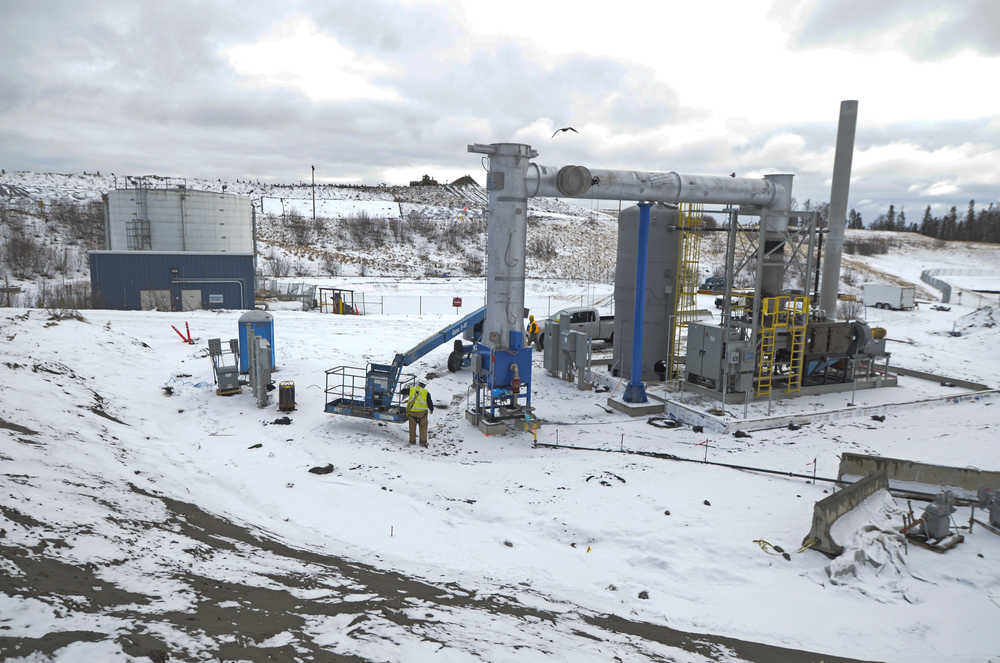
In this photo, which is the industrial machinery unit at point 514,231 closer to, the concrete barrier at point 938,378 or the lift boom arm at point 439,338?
the lift boom arm at point 439,338

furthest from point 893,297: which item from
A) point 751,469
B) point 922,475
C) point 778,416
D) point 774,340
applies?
point 751,469

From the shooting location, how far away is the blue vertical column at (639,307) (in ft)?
53.7

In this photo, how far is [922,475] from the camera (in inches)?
424

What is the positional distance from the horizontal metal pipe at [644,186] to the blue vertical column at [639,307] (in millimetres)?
659

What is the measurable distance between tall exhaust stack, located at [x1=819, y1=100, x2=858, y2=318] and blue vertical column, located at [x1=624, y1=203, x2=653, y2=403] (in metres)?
16.3

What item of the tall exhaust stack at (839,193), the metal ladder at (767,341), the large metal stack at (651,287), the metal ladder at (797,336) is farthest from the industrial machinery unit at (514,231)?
the tall exhaust stack at (839,193)

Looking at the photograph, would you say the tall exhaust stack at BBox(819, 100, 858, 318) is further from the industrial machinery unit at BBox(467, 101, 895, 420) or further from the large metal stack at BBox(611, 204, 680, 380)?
the large metal stack at BBox(611, 204, 680, 380)

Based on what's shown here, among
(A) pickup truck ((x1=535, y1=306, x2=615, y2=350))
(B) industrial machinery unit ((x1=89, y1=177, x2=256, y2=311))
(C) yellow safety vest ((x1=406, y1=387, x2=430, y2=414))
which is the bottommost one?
(C) yellow safety vest ((x1=406, y1=387, x2=430, y2=414))

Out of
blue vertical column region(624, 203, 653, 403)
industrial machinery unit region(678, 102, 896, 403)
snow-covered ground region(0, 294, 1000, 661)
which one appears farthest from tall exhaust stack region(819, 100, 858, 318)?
blue vertical column region(624, 203, 653, 403)

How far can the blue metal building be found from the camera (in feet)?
101

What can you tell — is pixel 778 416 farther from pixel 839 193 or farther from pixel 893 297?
pixel 893 297

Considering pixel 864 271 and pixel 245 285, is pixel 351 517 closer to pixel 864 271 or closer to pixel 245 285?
pixel 245 285

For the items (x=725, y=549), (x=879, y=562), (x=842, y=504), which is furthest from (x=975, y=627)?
(x=725, y=549)

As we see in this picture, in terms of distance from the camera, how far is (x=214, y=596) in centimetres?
639
